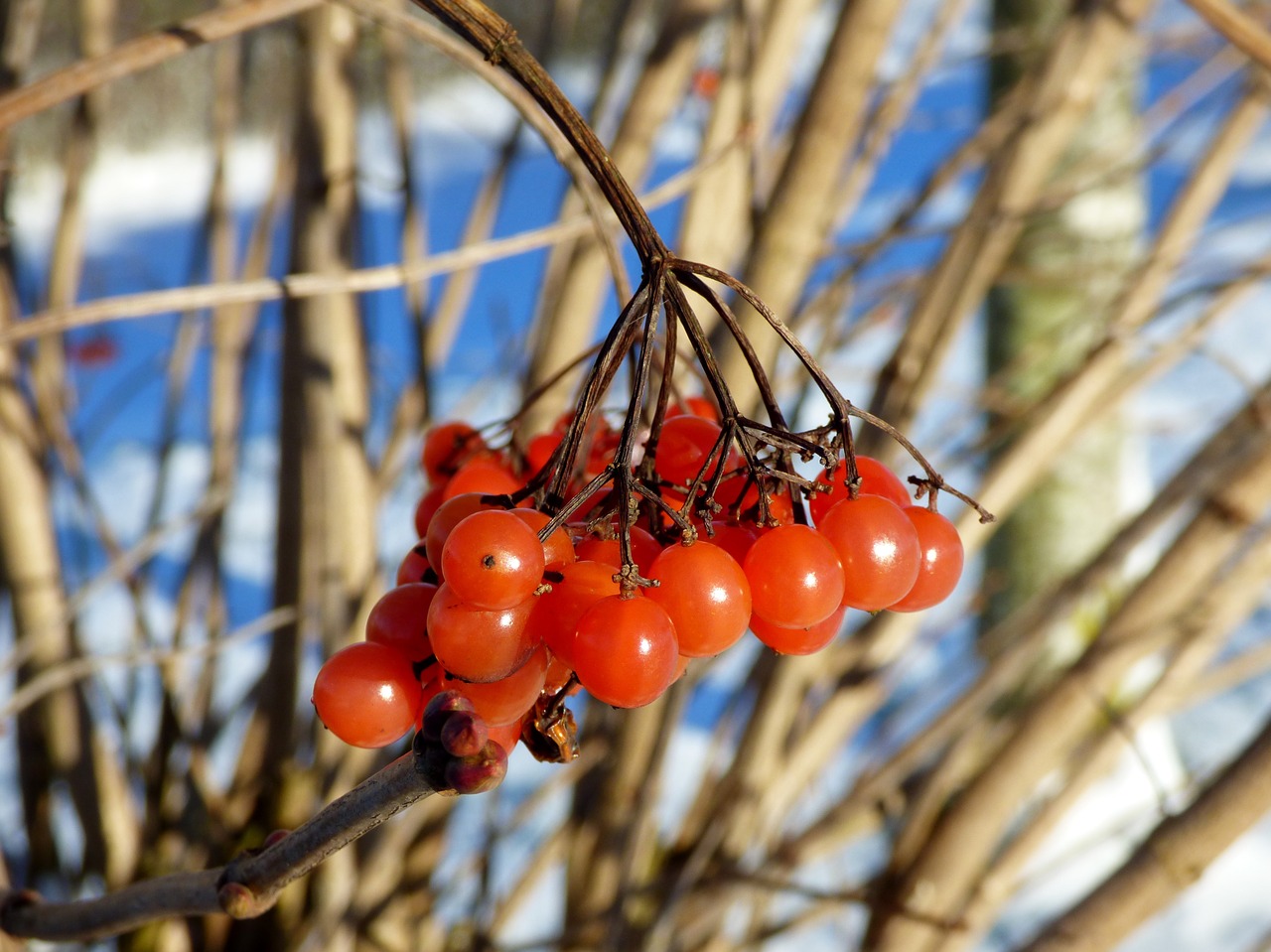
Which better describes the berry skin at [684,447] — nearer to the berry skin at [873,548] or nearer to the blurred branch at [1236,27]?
the berry skin at [873,548]

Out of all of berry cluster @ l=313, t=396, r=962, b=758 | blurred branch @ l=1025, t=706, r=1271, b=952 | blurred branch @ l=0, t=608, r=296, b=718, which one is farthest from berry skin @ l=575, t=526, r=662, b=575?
blurred branch @ l=1025, t=706, r=1271, b=952

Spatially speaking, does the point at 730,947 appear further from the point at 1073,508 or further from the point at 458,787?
the point at 1073,508

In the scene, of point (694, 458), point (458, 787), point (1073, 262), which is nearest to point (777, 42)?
point (694, 458)

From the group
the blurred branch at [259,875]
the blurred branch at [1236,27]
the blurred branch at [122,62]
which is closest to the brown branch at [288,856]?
the blurred branch at [259,875]

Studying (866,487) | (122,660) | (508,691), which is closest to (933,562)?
(866,487)

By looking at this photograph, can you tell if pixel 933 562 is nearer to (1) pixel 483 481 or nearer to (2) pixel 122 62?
(1) pixel 483 481

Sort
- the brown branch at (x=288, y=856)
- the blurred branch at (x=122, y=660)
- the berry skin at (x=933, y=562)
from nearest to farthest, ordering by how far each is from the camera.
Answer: the brown branch at (x=288, y=856), the berry skin at (x=933, y=562), the blurred branch at (x=122, y=660)
